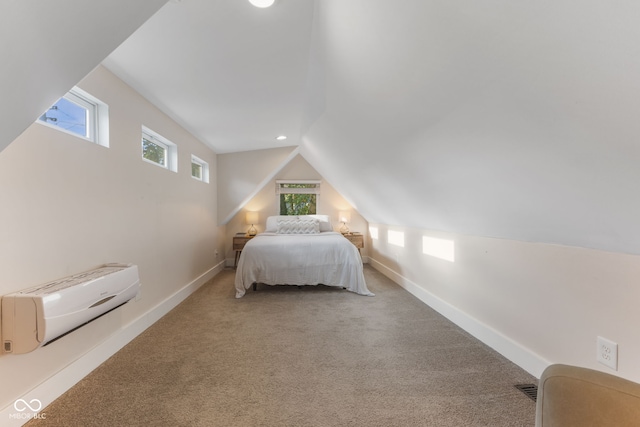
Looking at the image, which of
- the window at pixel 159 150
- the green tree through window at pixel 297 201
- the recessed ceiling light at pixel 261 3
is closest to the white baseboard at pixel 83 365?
the window at pixel 159 150

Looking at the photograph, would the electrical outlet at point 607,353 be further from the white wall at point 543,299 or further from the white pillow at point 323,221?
the white pillow at point 323,221

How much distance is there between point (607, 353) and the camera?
140 cm

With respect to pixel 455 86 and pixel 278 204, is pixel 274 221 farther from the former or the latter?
pixel 455 86

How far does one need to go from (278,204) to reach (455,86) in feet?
15.3

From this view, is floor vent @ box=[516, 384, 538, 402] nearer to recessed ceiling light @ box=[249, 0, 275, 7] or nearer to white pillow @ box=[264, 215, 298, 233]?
recessed ceiling light @ box=[249, 0, 275, 7]

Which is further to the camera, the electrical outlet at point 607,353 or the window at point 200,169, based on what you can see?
the window at point 200,169

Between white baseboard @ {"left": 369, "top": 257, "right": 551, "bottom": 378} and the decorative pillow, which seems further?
the decorative pillow

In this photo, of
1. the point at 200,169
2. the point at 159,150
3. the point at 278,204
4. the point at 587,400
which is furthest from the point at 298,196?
the point at 587,400

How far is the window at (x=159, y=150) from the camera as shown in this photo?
2665 millimetres

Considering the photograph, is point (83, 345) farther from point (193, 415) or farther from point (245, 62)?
point (245, 62)

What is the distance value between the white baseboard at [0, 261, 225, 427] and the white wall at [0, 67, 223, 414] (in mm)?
32

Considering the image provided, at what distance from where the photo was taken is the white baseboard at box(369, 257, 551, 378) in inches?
70.0

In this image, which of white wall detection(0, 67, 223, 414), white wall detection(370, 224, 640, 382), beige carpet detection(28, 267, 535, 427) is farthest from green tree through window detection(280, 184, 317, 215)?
white wall detection(370, 224, 640, 382)

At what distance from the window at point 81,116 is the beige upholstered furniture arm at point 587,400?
7.95 feet
